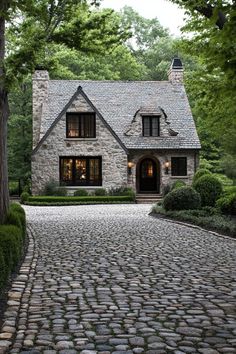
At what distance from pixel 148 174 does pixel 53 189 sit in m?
7.41

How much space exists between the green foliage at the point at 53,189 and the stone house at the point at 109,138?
1.76ft

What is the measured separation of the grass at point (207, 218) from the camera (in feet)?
45.2

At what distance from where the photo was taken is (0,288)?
6.26 meters

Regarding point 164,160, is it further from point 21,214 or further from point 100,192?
point 21,214

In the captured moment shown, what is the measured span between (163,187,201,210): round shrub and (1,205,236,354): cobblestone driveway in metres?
8.05

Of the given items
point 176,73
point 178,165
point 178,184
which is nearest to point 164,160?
point 178,165

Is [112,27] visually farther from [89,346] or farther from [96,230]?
[89,346]

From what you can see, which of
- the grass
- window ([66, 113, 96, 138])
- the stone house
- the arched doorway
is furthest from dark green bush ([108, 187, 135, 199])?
the grass

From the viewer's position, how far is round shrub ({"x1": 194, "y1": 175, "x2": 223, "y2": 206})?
2116cm

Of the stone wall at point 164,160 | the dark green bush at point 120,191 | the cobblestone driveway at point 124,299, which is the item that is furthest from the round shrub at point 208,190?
the stone wall at point 164,160

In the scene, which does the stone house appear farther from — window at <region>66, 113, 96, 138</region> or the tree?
the tree

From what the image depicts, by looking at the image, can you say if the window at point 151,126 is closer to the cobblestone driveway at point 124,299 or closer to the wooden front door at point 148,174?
the wooden front door at point 148,174

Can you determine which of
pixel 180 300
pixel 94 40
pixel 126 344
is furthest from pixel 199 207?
pixel 126 344

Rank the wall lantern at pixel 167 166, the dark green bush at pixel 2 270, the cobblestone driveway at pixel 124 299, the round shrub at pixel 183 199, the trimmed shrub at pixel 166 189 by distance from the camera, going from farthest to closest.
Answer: the wall lantern at pixel 167 166, the trimmed shrub at pixel 166 189, the round shrub at pixel 183 199, the dark green bush at pixel 2 270, the cobblestone driveway at pixel 124 299
